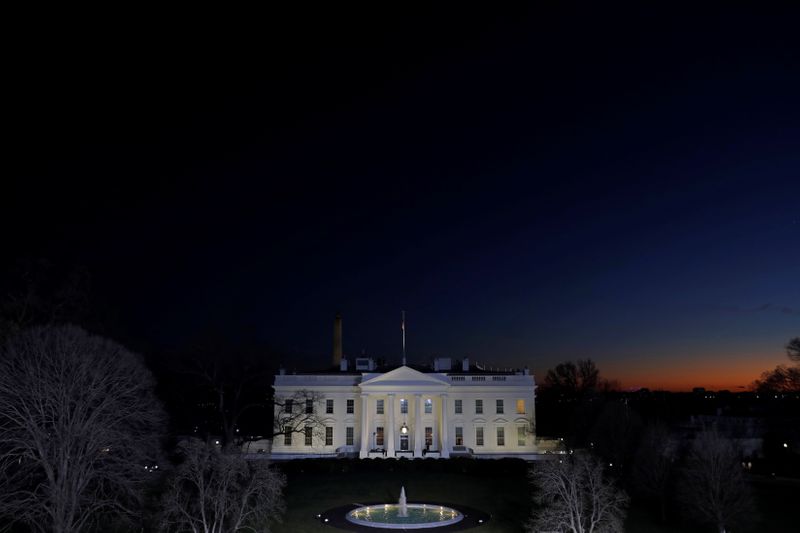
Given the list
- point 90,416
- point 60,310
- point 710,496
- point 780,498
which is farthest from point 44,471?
point 780,498

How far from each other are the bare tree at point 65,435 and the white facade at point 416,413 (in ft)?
89.2

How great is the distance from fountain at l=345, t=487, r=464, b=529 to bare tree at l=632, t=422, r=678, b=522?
11.5m

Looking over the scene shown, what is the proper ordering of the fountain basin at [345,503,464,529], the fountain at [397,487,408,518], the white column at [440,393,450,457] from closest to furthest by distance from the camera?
the fountain basin at [345,503,464,529]
the fountain at [397,487,408,518]
the white column at [440,393,450,457]

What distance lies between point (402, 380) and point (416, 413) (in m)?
3.18

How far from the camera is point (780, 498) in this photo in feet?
136

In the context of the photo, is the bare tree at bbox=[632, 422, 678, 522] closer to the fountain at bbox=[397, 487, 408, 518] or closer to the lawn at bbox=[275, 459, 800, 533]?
the lawn at bbox=[275, 459, 800, 533]

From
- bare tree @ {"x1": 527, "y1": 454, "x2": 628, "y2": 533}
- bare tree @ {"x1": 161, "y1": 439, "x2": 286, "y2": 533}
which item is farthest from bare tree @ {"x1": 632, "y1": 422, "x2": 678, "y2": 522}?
bare tree @ {"x1": 161, "y1": 439, "x2": 286, "y2": 533}

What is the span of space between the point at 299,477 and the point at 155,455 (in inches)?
588

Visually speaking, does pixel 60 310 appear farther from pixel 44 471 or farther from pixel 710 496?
pixel 710 496

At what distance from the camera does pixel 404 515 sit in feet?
118

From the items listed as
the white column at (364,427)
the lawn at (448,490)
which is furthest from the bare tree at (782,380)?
the white column at (364,427)

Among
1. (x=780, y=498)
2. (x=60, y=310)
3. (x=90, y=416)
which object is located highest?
(x=60, y=310)

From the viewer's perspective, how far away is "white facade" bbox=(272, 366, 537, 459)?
58188 millimetres

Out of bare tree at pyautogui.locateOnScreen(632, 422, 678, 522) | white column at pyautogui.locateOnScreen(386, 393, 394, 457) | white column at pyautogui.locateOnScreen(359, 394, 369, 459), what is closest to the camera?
bare tree at pyautogui.locateOnScreen(632, 422, 678, 522)
